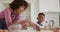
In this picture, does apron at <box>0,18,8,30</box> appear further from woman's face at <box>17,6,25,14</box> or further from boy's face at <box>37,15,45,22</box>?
boy's face at <box>37,15,45,22</box>

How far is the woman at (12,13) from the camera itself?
1.08 meters

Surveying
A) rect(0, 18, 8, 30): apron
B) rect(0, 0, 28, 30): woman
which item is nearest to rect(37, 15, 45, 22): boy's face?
rect(0, 0, 28, 30): woman

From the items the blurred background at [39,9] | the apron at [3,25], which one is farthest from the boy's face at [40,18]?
the apron at [3,25]

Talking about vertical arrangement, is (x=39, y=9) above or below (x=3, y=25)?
above

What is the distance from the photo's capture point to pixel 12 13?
1104 millimetres

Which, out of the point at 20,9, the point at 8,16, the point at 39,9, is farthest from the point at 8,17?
the point at 39,9

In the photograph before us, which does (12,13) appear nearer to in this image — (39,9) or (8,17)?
(8,17)

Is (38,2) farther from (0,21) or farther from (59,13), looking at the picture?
(0,21)

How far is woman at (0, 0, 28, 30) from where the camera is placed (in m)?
1.08

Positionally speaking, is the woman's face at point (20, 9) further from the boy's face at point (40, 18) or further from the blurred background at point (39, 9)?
the boy's face at point (40, 18)

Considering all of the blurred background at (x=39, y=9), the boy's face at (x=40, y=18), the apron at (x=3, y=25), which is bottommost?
the apron at (x=3, y=25)

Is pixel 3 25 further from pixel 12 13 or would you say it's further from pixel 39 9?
pixel 39 9

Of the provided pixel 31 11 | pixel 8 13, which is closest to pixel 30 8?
pixel 31 11

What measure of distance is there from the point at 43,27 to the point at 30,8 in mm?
194
